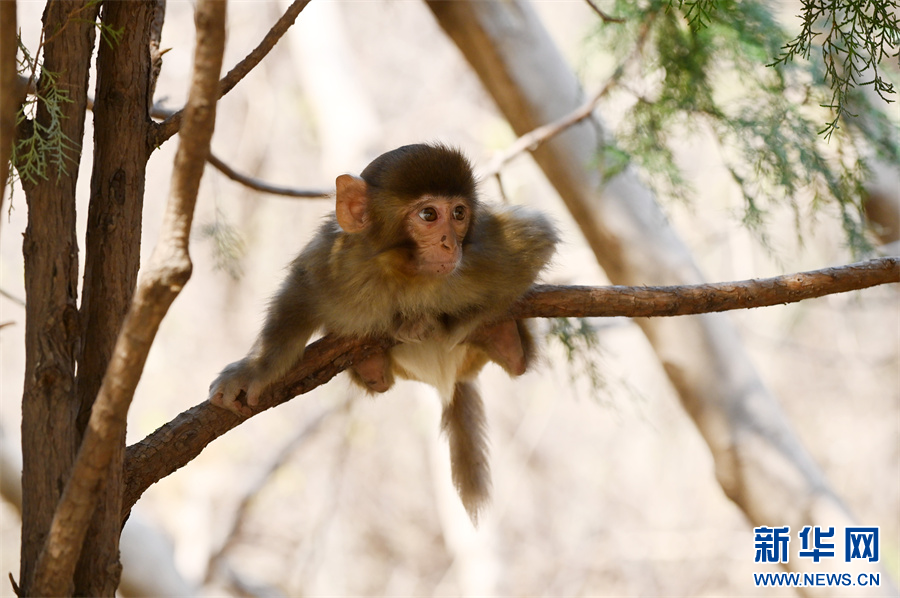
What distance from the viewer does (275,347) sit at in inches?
123

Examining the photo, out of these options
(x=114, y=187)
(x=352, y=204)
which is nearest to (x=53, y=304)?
(x=114, y=187)

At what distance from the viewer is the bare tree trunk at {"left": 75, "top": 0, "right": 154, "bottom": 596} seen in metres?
2.23

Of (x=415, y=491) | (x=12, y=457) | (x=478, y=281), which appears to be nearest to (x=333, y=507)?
(x=415, y=491)

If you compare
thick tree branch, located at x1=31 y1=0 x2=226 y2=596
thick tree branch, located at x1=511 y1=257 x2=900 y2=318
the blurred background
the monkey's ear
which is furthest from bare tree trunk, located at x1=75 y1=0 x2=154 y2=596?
the blurred background

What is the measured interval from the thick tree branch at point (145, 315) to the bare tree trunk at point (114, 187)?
306mm

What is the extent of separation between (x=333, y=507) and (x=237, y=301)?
11.2ft

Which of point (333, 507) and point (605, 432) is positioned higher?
point (605, 432)

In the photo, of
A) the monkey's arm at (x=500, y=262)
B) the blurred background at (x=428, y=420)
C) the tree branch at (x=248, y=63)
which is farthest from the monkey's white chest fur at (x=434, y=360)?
the blurred background at (x=428, y=420)

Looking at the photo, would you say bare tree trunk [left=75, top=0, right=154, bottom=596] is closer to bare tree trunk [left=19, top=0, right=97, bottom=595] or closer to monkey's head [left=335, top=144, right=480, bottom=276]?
bare tree trunk [left=19, top=0, right=97, bottom=595]

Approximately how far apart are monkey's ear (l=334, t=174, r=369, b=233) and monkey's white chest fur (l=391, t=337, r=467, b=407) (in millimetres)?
576

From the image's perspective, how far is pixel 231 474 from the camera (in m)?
10.2

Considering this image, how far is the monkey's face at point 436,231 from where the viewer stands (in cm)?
306

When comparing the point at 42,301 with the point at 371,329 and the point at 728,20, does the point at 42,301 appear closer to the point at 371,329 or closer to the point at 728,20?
the point at 371,329

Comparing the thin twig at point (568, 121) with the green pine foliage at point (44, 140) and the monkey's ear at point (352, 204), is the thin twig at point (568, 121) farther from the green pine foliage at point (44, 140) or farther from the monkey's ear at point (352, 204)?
the green pine foliage at point (44, 140)
